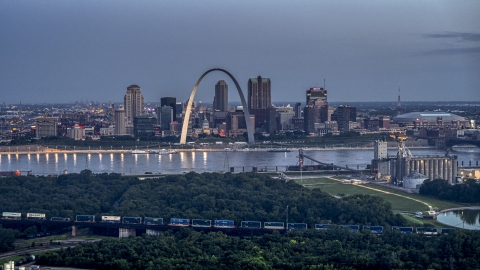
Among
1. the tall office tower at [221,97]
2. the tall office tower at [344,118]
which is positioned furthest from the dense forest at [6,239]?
the tall office tower at [221,97]

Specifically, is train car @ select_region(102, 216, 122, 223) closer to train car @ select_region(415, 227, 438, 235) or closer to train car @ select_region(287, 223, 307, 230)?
train car @ select_region(287, 223, 307, 230)

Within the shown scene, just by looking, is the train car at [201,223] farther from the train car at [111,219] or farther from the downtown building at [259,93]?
the downtown building at [259,93]

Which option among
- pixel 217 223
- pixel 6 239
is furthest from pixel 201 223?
pixel 6 239

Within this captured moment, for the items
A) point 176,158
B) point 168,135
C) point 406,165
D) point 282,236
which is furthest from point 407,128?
point 282,236

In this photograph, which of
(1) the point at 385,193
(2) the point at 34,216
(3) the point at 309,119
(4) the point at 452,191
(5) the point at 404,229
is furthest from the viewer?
(3) the point at 309,119

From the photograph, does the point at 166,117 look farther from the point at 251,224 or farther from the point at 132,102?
the point at 251,224

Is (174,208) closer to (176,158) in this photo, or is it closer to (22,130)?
(176,158)
